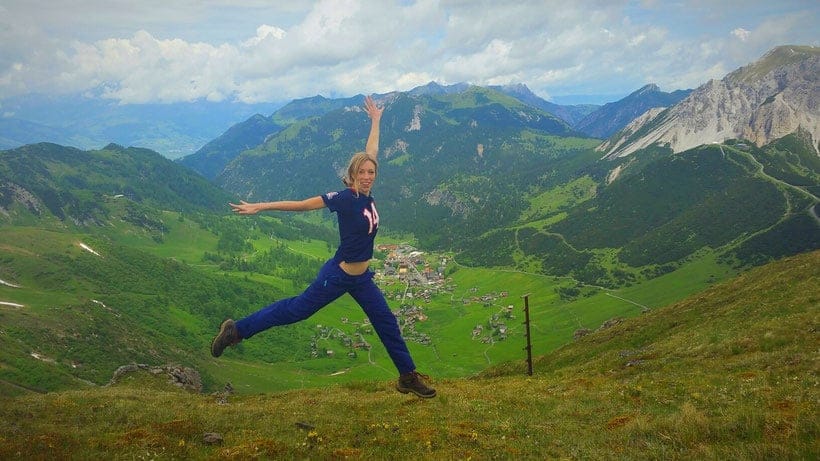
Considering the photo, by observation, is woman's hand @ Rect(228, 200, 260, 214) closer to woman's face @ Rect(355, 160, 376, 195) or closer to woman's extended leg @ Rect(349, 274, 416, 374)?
woman's face @ Rect(355, 160, 376, 195)

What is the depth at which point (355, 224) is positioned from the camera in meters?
14.0

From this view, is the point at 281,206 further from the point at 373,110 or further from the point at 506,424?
the point at 506,424

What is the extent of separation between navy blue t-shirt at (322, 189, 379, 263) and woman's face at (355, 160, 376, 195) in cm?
25

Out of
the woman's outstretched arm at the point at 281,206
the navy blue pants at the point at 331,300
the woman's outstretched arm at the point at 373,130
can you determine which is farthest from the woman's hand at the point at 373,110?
the navy blue pants at the point at 331,300

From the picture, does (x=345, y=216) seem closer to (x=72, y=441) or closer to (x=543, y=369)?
(x=72, y=441)

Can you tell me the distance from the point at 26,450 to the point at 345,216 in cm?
1007

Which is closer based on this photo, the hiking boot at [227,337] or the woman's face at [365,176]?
the woman's face at [365,176]

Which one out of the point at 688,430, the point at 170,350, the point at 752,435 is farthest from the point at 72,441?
the point at 170,350

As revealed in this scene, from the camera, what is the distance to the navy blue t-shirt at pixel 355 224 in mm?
13812

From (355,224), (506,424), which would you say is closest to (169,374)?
(506,424)

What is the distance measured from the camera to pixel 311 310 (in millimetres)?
14445

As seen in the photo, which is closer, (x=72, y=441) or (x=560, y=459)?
(x=560, y=459)

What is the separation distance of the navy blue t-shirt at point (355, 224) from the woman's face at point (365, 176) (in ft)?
0.81

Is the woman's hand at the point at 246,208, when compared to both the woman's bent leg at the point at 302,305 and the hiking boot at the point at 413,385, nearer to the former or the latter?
the woman's bent leg at the point at 302,305
